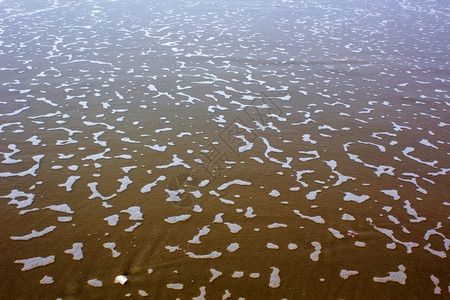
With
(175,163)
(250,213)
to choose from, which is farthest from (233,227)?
(175,163)

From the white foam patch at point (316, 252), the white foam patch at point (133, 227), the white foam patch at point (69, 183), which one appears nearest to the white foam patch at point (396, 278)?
the white foam patch at point (316, 252)

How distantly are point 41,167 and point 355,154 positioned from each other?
13.9 feet

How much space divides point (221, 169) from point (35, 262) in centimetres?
241

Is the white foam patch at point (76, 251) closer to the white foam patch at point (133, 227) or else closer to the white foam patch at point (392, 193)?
the white foam patch at point (133, 227)

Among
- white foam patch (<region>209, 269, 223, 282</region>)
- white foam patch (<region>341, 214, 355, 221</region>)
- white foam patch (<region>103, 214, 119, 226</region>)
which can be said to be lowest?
white foam patch (<region>341, 214, 355, 221</region>)

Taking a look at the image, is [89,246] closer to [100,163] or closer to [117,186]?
[117,186]

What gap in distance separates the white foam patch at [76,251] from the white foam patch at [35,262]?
0.16m

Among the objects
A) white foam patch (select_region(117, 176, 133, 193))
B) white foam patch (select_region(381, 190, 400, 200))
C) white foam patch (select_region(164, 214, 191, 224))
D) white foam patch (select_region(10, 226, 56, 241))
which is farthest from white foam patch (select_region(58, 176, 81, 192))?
white foam patch (select_region(381, 190, 400, 200))

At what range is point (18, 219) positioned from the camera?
3.92 m

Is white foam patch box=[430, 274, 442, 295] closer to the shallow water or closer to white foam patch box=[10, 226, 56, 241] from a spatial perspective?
the shallow water

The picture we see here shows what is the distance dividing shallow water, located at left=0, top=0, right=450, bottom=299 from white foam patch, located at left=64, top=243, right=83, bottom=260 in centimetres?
2

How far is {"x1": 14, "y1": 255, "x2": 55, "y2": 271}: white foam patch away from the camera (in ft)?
11.0

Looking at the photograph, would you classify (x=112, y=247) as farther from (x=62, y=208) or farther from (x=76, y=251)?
(x=62, y=208)

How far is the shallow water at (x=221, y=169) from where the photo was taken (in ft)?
11.1
